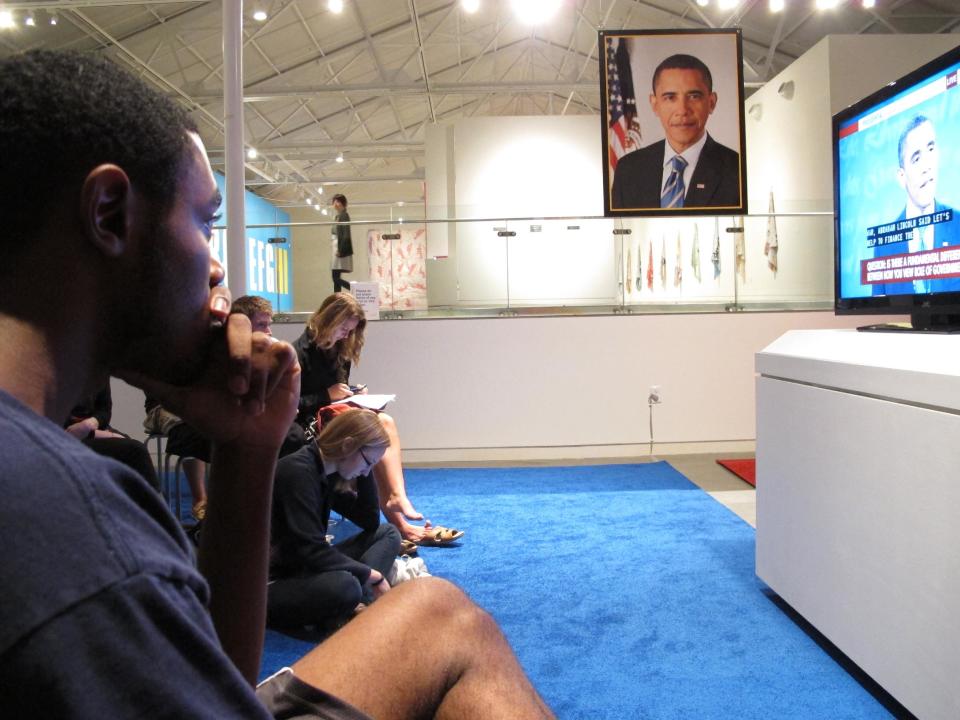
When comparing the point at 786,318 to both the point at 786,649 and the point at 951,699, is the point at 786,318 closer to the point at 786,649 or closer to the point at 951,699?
the point at 786,649

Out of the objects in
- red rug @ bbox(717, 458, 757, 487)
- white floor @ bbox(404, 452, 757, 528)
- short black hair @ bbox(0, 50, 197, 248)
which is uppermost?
short black hair @ bbox(0, 50, 197, 248)

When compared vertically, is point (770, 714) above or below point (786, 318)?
below

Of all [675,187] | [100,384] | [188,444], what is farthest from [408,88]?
[100,384]

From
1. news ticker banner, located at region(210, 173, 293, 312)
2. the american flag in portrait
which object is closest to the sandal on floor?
the american flag in portrait

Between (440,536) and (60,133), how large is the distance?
327 cm

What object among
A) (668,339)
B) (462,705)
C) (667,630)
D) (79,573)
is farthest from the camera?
(668,339)

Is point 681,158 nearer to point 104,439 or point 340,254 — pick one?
point 340,254

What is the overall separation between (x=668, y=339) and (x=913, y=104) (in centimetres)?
400

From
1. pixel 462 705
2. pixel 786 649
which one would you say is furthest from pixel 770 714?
pixel 462 705

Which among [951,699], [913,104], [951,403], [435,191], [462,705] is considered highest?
[435,191]

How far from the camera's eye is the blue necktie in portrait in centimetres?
537

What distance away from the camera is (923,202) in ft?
6.95

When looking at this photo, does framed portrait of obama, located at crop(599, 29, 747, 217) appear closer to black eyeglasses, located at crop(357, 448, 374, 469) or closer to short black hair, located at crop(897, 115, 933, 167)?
short black hair, located at crop(897, 115, 933, 167)

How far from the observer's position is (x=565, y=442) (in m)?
6.12
